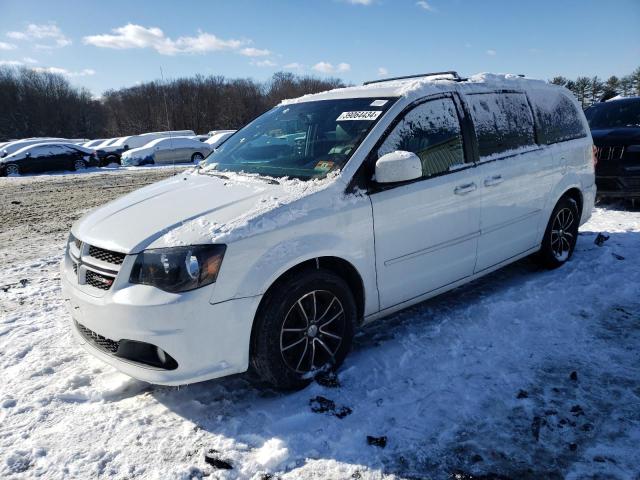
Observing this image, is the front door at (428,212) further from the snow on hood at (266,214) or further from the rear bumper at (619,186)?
the rear bumper at (619,186)

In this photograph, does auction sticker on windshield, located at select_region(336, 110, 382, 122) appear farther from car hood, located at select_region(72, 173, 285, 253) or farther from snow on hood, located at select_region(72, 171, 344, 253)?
car hood, located at select_region(72, 173, 285, 253)

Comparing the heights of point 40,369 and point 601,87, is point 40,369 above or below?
below

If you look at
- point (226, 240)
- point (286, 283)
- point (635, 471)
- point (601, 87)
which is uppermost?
point (601, 87)

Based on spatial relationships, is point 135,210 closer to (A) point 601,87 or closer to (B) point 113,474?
(B) point 113,474

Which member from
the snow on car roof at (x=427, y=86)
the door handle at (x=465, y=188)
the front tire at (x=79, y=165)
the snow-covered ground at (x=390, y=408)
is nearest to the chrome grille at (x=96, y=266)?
the snow-covered ground at (x=390, y=408)

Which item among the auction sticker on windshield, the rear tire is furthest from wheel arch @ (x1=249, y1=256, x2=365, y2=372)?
the rear tire

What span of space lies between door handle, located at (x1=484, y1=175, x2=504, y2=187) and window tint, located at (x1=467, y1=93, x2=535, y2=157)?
200 mm

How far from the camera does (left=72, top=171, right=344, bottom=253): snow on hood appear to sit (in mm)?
2779

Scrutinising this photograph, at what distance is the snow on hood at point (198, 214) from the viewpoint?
278cm

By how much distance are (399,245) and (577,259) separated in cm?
305

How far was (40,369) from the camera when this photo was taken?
3.54 m

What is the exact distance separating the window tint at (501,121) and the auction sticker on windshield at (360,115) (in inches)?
40.6

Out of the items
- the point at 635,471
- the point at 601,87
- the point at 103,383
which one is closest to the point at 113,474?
the point at 103,383

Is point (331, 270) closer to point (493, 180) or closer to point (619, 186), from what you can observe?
point (493, 180)
